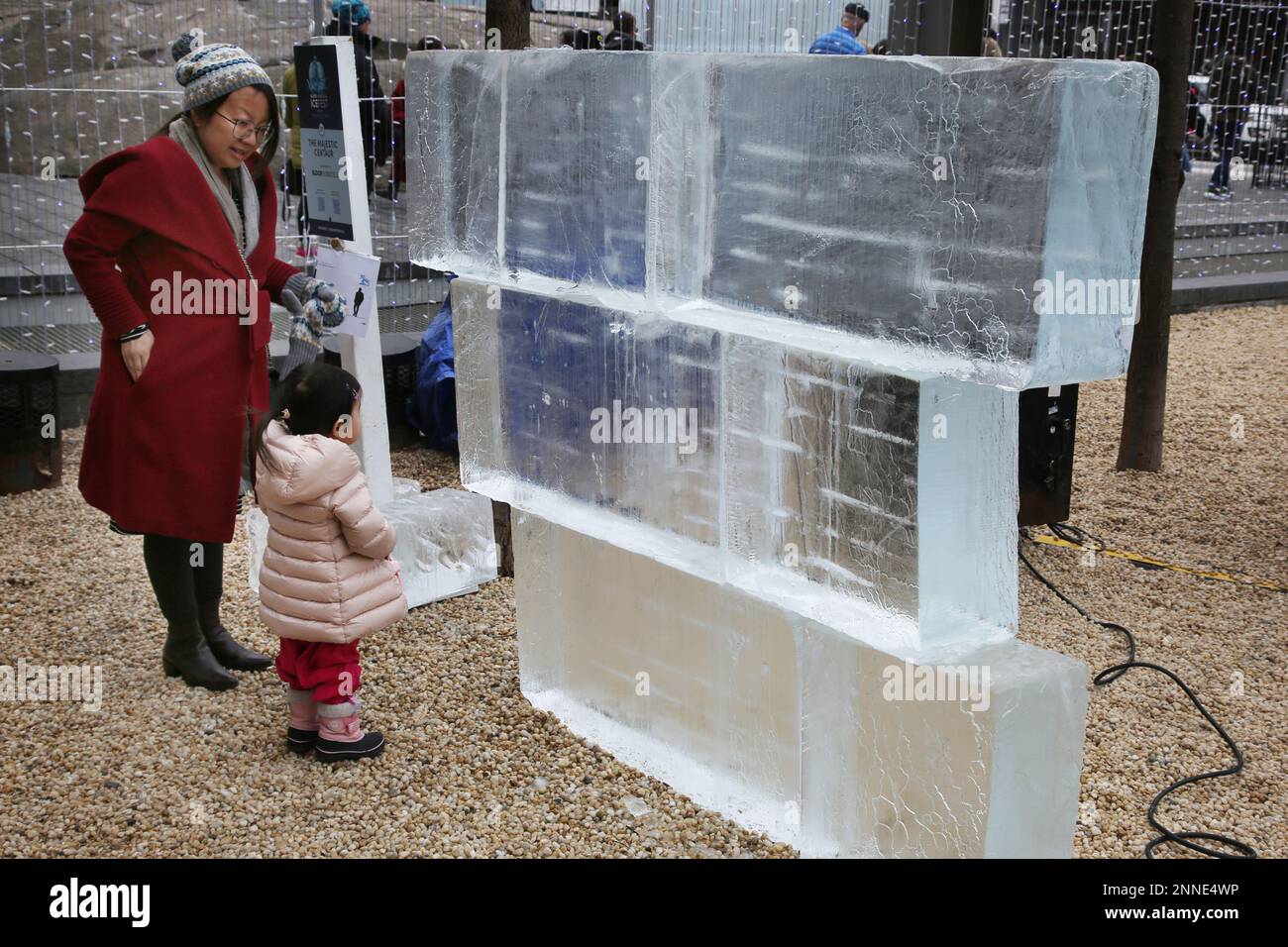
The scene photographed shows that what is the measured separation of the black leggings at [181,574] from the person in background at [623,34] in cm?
666

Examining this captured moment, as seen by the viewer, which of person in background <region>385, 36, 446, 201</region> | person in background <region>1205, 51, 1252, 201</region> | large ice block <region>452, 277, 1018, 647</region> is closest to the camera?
large ice block <region>452, 277, 1018, 647</region>

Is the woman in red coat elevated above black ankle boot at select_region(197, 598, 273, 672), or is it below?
above

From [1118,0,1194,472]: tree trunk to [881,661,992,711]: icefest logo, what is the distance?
12.1 feet

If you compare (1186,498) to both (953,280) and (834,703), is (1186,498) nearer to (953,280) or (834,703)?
(834,703)

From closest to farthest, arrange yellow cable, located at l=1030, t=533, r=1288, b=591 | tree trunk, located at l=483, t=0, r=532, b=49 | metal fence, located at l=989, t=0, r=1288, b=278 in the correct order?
1. tree trunk, located at l=483, t=0, r=532, b=49
2. yellow cable, located at l=1030, t=533, r=1288, b=591
3. metal fence, located at l=989, t=0, r=1288, b=278

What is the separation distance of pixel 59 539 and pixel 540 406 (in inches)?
112

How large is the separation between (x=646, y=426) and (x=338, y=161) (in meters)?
1.95

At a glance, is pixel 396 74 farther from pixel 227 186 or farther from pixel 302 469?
pixel 302 469

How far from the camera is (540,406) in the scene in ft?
11.3

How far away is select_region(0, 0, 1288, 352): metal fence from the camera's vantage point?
7.55m

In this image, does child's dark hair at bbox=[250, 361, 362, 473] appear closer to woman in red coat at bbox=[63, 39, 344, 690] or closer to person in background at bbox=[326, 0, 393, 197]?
woman in red coat at bbox=[63, 39, 344, 690]

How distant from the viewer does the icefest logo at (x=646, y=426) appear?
3.03m

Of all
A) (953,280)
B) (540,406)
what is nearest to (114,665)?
(540,406)

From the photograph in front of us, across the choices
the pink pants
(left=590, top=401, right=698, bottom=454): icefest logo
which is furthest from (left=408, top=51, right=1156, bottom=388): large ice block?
the pink pants
